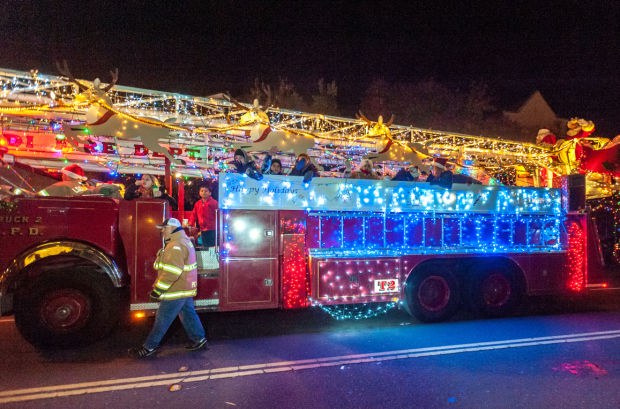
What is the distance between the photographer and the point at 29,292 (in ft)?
16.5

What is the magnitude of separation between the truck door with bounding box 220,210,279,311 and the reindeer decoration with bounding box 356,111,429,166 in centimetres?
484

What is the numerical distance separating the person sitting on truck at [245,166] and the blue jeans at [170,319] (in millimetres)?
2067

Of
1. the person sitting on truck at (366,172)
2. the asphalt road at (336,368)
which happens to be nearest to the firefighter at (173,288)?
the asphalt road at (336,368)

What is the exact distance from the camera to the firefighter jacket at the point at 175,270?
4906 mm

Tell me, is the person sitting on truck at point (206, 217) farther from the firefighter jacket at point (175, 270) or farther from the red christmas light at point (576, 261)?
the red christmas light at point (576, 261)

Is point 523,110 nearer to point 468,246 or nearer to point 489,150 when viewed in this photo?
point 489,150

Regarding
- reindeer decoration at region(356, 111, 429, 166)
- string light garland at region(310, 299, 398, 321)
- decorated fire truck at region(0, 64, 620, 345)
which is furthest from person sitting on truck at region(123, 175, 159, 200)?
reindeer decoration at region(356, 111, 429, 166)

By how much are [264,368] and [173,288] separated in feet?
4.95

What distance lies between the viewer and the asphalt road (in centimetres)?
381

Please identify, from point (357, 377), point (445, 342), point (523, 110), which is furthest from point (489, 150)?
point (523, 110)

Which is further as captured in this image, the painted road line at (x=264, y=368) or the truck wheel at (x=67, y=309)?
the truck wheel at (x=67, y=309)

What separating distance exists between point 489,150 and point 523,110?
53.3 feet

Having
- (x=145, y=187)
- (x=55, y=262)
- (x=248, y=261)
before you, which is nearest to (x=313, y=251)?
(x=248, y=261)

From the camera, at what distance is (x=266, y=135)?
925cm
